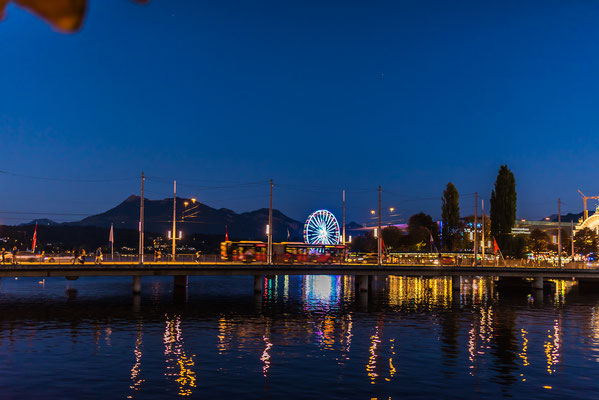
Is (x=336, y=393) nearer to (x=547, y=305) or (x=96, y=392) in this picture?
(x=96, y=392)

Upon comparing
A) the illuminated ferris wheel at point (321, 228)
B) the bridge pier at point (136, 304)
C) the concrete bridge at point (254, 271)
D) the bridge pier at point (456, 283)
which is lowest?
the bridge pier at point (136, 304)

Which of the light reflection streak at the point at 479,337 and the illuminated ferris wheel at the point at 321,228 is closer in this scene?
the light reflection streak at the point at 479,337

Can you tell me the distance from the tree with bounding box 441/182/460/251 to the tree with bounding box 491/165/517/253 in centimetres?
2544

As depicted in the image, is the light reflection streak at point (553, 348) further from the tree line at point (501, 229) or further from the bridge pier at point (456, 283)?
the tree line at point (501, 229)

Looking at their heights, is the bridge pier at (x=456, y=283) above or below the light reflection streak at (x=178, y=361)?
above

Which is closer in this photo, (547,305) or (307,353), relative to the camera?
(307,353)

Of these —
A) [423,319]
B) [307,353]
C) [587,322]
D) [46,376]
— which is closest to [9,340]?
[46,376]

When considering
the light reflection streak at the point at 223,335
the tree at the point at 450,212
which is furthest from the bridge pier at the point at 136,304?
the tree at the point at 450,212

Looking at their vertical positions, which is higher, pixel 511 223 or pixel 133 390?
pixel 511 223

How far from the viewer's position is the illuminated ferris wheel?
15126cm

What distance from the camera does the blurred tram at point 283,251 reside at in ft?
363

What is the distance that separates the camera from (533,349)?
47312 millimetres

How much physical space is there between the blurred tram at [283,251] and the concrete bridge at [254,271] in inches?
435

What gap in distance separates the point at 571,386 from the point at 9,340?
4357 centimetres
